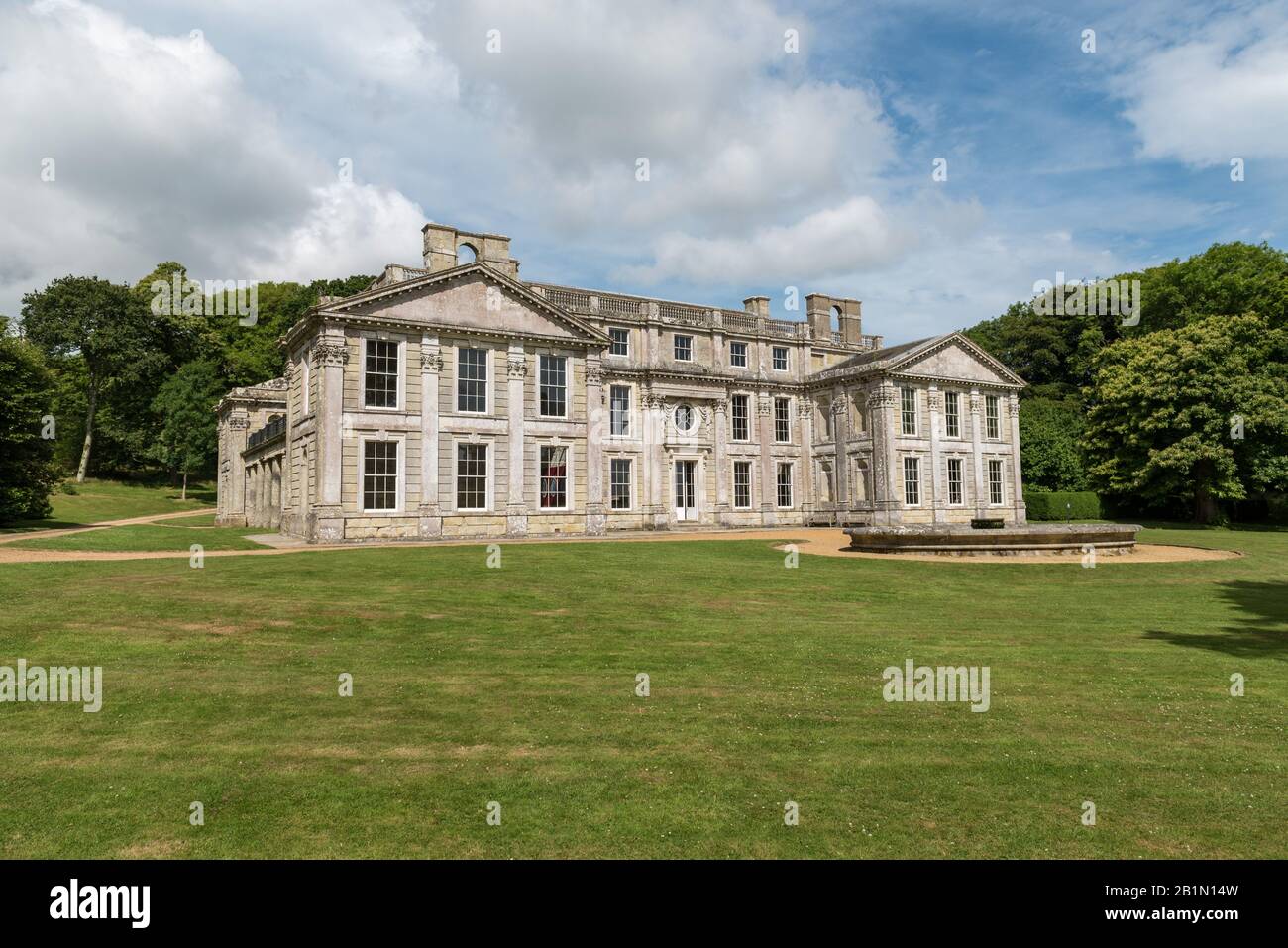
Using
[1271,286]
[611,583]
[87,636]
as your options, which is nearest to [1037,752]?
[611,583]

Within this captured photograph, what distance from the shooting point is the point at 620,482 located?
44.3 meters

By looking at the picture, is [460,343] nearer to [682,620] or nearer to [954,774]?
[682,620]

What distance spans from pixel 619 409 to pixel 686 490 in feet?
21.2

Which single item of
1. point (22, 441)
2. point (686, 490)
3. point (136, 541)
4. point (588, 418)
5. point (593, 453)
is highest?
point (588, 418)

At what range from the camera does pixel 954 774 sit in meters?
7.17

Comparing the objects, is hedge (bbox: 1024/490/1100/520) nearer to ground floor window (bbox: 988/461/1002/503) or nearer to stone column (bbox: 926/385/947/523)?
ground floor window (bbox: 988/461/1002/503)

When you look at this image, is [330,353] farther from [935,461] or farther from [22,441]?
[935,461]

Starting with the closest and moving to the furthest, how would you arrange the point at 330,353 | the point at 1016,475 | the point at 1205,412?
1. the point at 330,353
2. the point at 1205,412
3. the point at 1016,475

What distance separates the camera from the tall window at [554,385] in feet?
120

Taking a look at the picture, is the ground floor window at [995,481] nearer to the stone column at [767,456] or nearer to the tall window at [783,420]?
the tall window at [783,420]

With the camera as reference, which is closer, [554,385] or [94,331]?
[554,385]

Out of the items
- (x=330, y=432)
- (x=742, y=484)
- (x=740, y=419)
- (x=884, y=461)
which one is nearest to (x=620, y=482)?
(x=742, y=484)

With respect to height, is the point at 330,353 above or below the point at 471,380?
above
